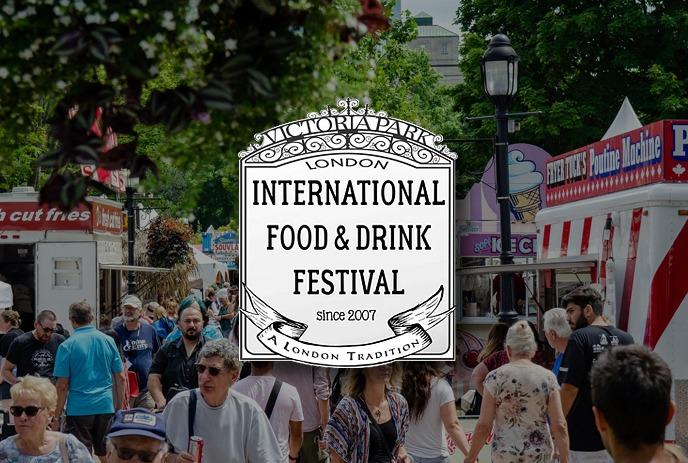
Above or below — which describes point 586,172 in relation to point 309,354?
above

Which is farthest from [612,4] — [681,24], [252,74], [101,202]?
[252,74]

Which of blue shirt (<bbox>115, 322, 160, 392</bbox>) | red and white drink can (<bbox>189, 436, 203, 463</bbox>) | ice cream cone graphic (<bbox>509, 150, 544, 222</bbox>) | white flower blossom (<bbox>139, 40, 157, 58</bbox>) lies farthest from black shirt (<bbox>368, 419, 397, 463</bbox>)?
ice cream cone graphic (<bbox>509, 150, 544, 222</bbox>)

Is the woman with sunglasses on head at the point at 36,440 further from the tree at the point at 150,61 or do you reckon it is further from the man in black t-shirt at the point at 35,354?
the man in black t-shirt at the point at 35,354

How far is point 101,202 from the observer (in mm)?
21922

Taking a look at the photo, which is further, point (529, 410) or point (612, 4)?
point (612, 4)

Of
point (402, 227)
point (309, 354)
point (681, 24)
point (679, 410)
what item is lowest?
point (679, 410)

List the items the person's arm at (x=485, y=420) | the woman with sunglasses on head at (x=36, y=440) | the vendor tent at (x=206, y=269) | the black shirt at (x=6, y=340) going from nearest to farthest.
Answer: the woman with sunglasses on head at (x=36, y=440) < the person's arm at (x=485, y=420) < the black shirt at (x=6, y=340) < the vendor tent at (x=206, y=269)

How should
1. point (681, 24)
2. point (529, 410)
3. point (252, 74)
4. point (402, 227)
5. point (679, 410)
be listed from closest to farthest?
point (252, 74) < point (402, 227) < point (529, 410) < point (679, 410) < point (681, 24)

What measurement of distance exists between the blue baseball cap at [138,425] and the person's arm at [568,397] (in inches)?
147

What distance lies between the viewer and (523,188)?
2169cm

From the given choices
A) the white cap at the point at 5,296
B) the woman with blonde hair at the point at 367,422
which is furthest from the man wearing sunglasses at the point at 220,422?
the white cap at the point at 5,296

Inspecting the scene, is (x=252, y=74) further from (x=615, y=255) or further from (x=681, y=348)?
(x=615, y=255)

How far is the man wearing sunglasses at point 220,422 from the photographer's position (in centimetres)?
626

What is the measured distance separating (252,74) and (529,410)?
532cm
